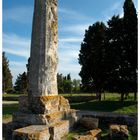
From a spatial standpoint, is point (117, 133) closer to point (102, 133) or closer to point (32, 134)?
point (102, 133)

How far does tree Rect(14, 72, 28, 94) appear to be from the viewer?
48.9 meters

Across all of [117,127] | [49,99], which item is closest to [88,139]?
[117,127]

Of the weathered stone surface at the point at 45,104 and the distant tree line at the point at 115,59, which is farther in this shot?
the distant tree line at the point at 115,59

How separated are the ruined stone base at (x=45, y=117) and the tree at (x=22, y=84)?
3722 cm

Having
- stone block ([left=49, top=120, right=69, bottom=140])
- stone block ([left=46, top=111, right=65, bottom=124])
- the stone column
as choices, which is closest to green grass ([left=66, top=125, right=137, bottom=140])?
stone block ([left=49, top=120, right=69, bottom=140])

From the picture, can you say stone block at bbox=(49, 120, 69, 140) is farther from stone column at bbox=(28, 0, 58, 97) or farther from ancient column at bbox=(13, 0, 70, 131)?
stone column at bbox=(28, 0, 58, 97)

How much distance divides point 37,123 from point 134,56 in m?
16.5

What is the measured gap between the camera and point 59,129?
9906mm

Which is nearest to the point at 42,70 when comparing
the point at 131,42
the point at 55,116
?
the point at 55,116

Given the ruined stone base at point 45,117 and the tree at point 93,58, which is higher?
the tree at point 93,58

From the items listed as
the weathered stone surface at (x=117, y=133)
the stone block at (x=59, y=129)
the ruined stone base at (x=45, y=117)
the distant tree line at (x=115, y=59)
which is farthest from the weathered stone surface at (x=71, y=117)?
the distant tree line at (x=115, y=59)

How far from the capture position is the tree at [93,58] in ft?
90.8

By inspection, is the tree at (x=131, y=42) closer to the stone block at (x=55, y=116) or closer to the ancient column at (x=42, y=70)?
the ancient column at (x=42, y=70)

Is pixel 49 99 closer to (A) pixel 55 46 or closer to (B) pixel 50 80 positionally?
(B) pixel 50 80
